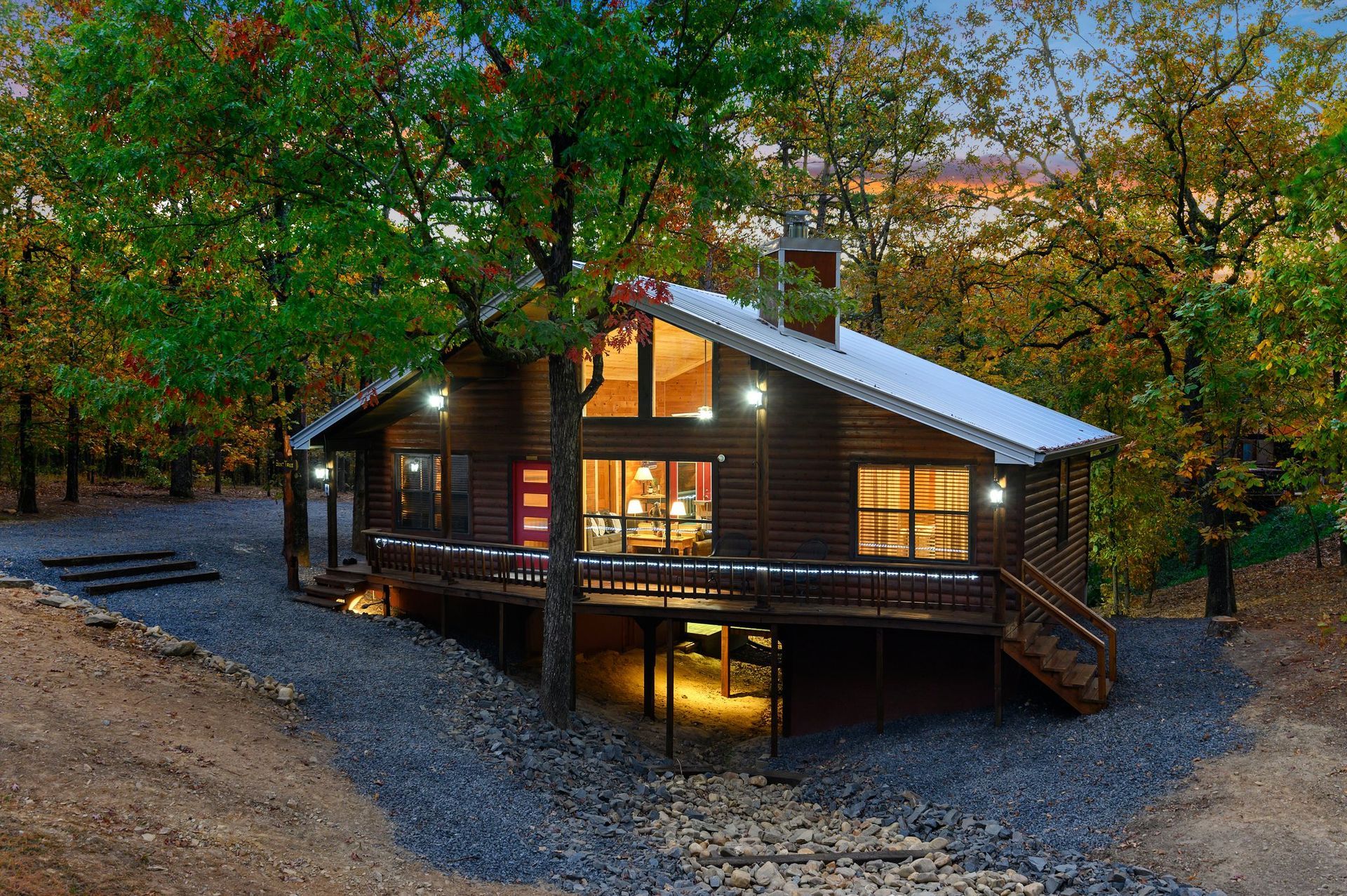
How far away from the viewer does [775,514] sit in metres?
15.9

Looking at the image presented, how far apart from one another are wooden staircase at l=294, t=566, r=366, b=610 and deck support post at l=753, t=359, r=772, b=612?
27.5ft

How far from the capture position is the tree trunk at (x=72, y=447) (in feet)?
83.5

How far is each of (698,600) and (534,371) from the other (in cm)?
564

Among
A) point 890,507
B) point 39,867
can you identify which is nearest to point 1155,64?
point 890,507

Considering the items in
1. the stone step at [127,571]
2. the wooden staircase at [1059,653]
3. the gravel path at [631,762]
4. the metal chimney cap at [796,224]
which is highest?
the metal chimney cap at [796,224]

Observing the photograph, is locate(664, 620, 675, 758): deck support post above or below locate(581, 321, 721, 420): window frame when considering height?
below

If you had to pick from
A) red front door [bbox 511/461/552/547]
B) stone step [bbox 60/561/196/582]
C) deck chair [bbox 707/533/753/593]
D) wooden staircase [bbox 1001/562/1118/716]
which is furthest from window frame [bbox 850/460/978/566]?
stone step [bbox 60/561/196/582]

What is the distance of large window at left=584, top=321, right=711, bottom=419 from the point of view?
16.4m

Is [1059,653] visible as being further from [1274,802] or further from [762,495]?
[762,495]

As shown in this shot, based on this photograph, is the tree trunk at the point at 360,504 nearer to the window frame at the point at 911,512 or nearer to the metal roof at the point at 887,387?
the metal roof at the point at 887,387

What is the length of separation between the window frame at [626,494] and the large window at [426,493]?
293cm

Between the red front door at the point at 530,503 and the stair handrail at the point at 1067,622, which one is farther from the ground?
the red front door at the point at 530,503

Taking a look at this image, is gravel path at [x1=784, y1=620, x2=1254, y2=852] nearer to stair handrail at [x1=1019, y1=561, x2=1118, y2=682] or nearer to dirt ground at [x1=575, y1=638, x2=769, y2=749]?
stair handrail at [x1=1019, y1=561, x2=1118, y2=682]

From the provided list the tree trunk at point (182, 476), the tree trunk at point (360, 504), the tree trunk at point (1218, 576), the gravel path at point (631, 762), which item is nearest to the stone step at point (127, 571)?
the gravel path at point (631, 762)
